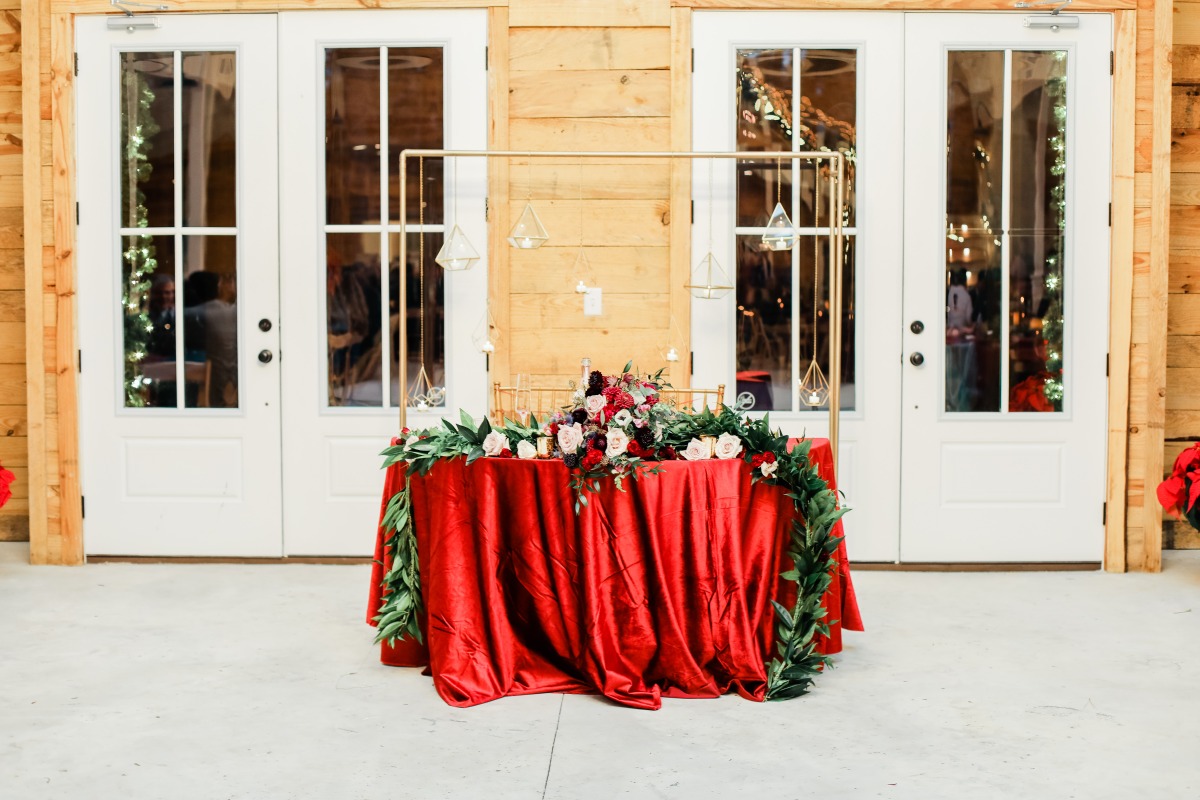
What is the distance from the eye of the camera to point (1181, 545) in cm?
564

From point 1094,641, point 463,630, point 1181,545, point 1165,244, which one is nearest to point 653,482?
point 463,630

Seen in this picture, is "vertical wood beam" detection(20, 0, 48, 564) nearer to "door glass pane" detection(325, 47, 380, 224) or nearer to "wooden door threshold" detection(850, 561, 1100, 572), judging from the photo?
"door glass pane" detection(325, 47, 380, 224)

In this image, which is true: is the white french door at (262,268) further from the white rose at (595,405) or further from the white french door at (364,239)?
the white rose at (595,405)

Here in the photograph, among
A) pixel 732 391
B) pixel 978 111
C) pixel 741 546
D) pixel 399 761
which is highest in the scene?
pixel 978 111

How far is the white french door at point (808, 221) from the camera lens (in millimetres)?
5168

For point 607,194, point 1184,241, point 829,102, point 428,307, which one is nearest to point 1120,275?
point 1184,241

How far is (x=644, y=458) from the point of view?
346cm

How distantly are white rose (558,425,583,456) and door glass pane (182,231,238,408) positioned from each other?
7.97ft

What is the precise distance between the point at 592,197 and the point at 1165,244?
2.44 m

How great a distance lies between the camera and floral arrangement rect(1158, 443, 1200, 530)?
504 cm

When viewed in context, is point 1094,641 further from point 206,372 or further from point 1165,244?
point 206,372

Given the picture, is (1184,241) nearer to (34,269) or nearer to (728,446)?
(728,446)

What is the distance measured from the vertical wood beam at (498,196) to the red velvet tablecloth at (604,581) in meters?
1.70

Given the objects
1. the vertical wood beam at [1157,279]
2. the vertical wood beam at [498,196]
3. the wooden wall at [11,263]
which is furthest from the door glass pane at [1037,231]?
the wooden wall at [11,263]
